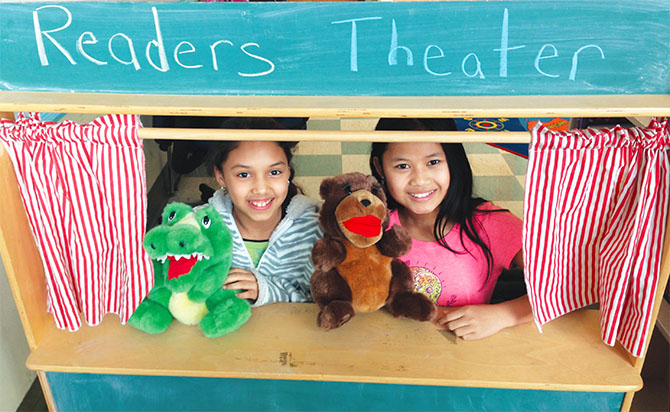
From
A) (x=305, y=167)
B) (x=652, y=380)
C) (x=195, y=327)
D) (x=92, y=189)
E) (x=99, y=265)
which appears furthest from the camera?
(x=305, y=167)

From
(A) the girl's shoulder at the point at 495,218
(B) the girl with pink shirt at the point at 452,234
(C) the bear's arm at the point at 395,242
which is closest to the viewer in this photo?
(C) the bear's arm at the point at 395,242

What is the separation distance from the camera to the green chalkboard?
1.20 metres

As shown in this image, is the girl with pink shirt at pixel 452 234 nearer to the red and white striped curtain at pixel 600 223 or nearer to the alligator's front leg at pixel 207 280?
the red and white striped curtain at pixel 600 223

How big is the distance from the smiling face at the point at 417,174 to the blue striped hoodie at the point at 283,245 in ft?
0.92

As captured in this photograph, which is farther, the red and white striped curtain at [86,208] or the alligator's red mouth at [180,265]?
the alligator's red mouth at [180,265]

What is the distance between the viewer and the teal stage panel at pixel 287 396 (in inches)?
63.2

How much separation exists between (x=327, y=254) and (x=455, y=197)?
0.50 metres

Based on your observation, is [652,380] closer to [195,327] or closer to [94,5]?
[195,327]

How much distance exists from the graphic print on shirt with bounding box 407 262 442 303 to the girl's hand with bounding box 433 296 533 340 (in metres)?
0.11

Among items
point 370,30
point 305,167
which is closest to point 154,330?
point 370,30

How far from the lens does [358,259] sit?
1.62 metres

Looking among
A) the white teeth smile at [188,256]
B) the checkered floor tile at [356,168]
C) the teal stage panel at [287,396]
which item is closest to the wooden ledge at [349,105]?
the white teeth smile at [188,256]

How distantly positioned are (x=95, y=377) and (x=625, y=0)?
173 centimetres

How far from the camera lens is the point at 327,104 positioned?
122 centimetres
